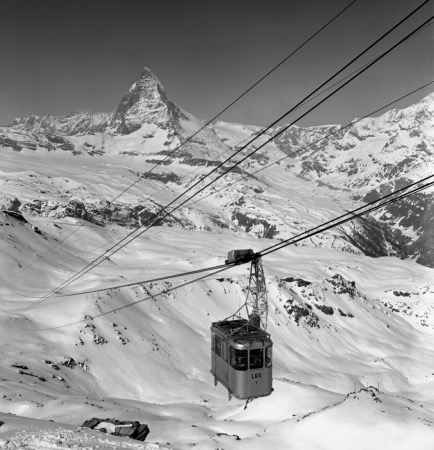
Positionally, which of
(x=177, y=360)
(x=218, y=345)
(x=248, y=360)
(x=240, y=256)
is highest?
(x=240, y=256)

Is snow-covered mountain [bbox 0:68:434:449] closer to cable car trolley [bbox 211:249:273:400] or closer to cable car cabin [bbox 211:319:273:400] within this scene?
cable car trolley [bbox 211:249:273:400]

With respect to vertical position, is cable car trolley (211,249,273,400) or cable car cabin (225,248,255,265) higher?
cable car cabin (225,248,255,265)

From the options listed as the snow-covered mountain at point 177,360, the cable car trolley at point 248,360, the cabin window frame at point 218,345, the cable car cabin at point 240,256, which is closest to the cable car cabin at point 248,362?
the cable car trolley at point 248,360

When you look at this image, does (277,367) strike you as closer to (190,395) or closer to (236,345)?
(190,395)

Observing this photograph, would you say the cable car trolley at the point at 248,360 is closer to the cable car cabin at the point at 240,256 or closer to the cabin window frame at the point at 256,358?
the cabin window frame at the point at 256,358

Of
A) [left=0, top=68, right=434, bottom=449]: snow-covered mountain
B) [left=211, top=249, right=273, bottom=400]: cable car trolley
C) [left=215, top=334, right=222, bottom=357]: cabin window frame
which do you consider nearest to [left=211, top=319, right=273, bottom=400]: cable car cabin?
[left=211, top=249, right=273, bottom=400]: cable car trolley

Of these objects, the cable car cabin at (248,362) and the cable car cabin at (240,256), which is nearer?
the cable car cabin at (240,256)

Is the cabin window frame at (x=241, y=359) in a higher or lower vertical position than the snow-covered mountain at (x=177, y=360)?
higher

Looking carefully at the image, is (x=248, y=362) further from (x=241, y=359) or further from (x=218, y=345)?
(x=218, y=345)

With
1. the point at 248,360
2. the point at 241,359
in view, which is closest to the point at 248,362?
the point at 248,360

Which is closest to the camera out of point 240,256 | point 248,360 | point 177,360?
point 240,256

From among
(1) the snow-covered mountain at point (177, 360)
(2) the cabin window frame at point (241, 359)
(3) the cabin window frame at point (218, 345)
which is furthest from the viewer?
(1) the snow-covered mountain at point (177, 360)

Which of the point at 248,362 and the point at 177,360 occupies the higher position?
the point at 248,362
